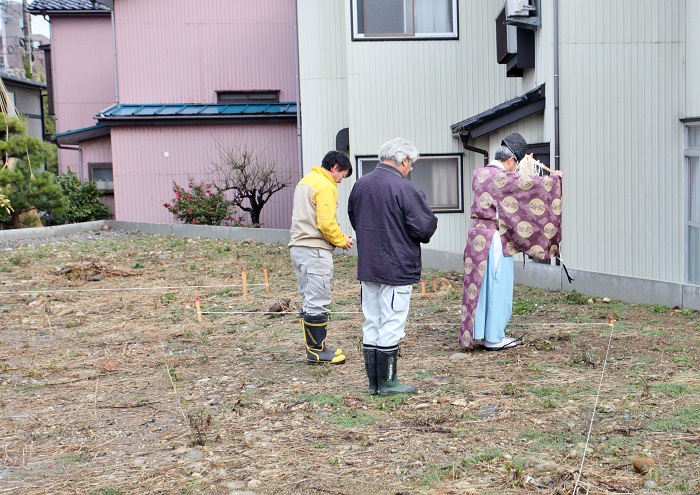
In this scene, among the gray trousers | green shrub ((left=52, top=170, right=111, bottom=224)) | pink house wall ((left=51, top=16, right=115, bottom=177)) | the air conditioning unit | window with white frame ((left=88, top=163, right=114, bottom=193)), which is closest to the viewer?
the gray trousers

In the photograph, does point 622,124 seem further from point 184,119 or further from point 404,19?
point 184,119

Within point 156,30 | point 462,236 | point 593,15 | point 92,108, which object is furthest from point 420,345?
point 92,108

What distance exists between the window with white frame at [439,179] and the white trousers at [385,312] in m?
9.64

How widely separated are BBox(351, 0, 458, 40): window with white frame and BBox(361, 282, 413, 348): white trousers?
9.85 m

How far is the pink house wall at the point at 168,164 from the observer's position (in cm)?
2091

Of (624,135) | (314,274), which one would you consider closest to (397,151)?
(314,274)

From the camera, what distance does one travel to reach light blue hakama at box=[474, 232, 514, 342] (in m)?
7.23

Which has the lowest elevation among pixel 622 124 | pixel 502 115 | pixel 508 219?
pixel 508 219

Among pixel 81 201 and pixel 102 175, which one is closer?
pixel 81 201

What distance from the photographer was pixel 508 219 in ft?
23.9

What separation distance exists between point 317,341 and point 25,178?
46.9 feet

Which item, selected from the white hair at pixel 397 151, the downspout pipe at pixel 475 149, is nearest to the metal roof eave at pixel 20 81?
the downspout pipe at pixel 475 149

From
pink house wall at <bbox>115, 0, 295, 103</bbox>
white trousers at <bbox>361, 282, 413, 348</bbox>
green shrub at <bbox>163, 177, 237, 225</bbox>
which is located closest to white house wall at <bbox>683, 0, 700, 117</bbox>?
white trousers at <bbox>361, 282, 413, 348</bbox>

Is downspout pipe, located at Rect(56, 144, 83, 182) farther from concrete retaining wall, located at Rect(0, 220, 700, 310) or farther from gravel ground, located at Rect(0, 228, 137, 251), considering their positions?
concrete retaining wall, located at Rect(0, 220, 700, 310)
